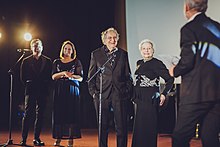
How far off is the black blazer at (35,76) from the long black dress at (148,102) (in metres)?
1.70

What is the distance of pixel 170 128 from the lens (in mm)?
6621

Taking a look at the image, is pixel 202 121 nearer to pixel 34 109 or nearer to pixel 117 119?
pixel 117 119

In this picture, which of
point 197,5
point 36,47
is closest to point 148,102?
point 197,5

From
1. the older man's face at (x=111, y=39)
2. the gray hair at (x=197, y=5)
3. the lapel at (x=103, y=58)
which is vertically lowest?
the lapel at (x=103, y=58)

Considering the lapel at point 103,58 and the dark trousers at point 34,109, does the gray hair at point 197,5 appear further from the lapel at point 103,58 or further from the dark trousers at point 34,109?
the dark trousers at point 34,109

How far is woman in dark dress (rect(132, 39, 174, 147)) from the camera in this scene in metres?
3.92

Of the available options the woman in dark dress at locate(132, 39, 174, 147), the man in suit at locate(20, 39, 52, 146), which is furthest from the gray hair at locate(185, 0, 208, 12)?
the man in suit at locate(20, 39, 52, 146)

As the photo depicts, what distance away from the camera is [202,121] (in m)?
2.64

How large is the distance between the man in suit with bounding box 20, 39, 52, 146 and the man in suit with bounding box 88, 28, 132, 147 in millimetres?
1425

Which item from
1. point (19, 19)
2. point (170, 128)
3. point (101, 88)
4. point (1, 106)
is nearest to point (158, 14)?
point (170, 128)

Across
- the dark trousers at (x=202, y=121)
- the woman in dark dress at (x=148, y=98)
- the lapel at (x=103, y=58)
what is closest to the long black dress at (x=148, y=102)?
the woman in dark dress at (x=148, y=98)

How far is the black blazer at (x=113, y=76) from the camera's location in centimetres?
382

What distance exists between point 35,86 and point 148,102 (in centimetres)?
187

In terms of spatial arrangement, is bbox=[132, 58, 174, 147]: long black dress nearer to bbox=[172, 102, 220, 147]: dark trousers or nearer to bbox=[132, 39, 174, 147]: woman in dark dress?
bbox=[132, 39, 174, 147]: woman in dark dress
